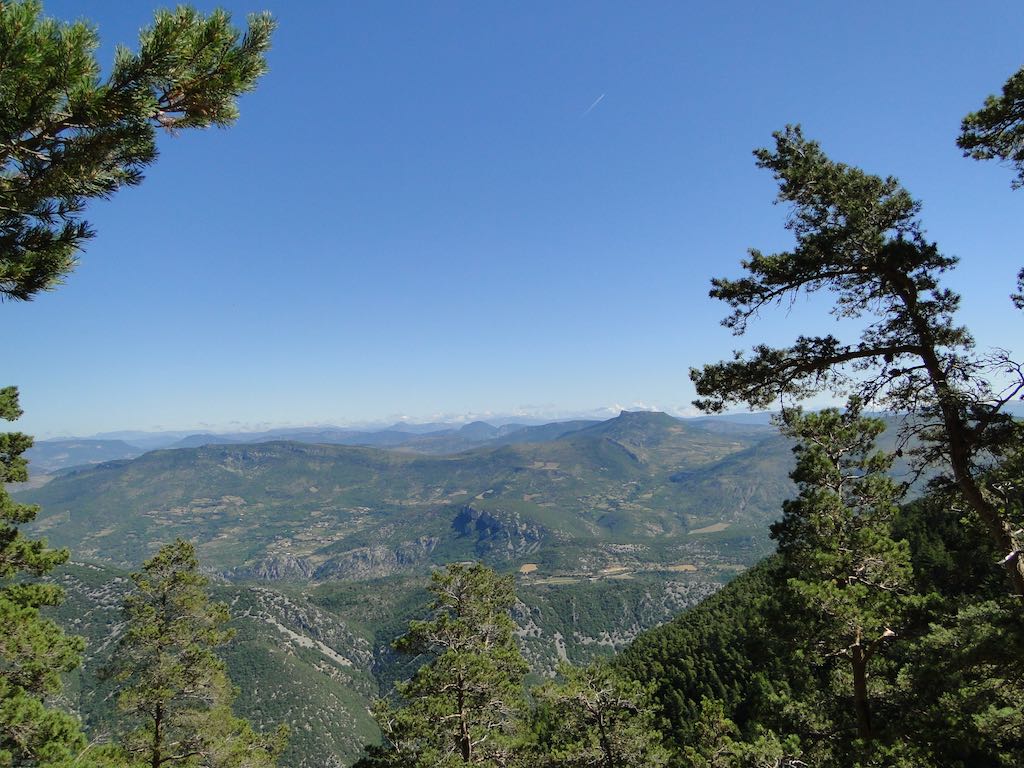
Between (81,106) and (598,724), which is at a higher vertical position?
(81,106)

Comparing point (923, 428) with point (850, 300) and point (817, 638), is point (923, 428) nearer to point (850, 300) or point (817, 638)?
point (850, 300)

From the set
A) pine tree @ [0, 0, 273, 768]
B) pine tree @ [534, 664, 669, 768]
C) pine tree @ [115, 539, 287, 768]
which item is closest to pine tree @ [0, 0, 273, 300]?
pine tree @ [0, 0, 273, 768]

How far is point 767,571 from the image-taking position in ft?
46.7

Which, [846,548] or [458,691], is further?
[458,691]

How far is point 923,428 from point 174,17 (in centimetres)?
1356

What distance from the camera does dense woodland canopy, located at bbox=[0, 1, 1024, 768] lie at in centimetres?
682

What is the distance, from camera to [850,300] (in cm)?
1012

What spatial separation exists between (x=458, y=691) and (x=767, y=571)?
12591mm

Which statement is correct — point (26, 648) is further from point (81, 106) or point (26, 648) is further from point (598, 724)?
point (598, 724)

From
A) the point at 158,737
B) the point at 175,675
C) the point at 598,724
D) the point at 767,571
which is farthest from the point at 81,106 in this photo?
the point at 598,724

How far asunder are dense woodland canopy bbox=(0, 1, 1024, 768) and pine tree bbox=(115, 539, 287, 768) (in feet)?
0.29

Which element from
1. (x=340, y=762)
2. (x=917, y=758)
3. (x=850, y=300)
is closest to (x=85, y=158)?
(x=850, y=300)

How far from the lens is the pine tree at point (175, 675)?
704 inches

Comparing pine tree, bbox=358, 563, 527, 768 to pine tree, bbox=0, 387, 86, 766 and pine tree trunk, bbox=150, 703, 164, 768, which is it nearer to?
pine tree trunk, bbox=150, 703, 164, 768
